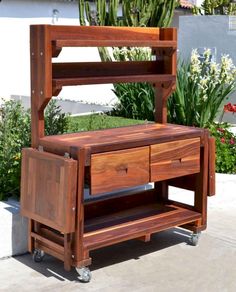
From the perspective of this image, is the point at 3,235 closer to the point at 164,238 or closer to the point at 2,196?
the point at 2,196

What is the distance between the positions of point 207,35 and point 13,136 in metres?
7.56

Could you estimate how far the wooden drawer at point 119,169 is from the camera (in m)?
4.35

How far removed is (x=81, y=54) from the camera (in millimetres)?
16625

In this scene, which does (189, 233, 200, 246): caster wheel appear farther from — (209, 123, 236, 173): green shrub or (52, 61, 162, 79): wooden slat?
(209, 123, 236, 173): green shrub

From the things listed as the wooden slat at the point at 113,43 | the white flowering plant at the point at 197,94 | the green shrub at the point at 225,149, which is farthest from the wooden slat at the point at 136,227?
the white flowering plant at the point at 197,94

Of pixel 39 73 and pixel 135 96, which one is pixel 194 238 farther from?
pixel 135 96

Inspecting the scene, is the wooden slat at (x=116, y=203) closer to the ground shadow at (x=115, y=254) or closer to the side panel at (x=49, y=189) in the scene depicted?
the ground shadow at (x=115, y=254)

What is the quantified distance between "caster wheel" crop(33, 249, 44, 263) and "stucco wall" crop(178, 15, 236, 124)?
751cm

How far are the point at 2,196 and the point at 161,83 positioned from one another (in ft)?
5.54

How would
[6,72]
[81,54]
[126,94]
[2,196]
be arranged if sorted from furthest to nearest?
[81,54] → [6,72] → [126,94] → [2,196]

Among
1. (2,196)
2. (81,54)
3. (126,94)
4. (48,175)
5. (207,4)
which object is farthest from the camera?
(207,4)

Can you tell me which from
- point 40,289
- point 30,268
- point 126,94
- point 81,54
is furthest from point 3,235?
point 81,54

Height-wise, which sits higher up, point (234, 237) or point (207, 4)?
point (207, 4)

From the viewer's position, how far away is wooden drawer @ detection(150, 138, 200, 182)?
476cm
